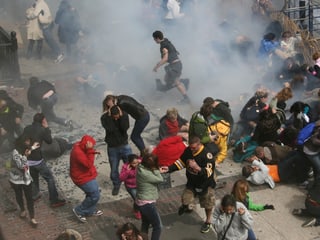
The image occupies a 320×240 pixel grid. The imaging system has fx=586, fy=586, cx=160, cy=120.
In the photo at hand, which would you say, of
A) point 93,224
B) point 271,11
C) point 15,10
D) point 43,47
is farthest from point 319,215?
point 15,10

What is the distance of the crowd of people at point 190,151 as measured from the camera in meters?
6.48

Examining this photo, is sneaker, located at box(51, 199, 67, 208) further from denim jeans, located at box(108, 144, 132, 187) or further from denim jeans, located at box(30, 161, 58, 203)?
denim jeans, located at box(108, 144, 132, 187)

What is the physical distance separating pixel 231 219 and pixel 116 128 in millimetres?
2280

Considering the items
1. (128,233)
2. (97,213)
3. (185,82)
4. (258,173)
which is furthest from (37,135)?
(185,82)

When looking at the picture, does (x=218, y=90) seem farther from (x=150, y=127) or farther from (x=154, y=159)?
(x=154, y=159)

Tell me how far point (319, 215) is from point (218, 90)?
4.61m

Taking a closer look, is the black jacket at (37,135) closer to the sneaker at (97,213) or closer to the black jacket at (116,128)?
the black jacket at (116,128)

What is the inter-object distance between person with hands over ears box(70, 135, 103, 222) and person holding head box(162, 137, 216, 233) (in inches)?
34.9

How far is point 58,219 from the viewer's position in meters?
7.47

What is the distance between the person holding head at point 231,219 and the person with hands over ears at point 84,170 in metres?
1.71

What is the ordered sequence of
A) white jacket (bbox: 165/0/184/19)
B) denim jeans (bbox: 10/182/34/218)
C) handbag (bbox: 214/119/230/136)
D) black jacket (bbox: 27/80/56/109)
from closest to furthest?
1. denim jeans (bbox: 10/182/34/218)
2. handbag (bbox: 214/119/230/136)
3. black jacket (bbox: 27/80/56/109)
4. white jacket (bbox: 165/0/184/19)

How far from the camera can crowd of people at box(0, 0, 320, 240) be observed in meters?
6.48

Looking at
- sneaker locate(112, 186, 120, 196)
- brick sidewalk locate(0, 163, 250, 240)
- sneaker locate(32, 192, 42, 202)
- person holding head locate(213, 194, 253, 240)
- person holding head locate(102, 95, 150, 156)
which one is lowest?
brick sidewalk locate(0, 163, 250, 240)

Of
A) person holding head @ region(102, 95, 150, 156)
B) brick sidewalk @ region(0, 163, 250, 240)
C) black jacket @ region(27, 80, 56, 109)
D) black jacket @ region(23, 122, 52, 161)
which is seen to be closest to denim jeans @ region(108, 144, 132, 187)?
person holding head @ region(102, 95, 150, 156)
